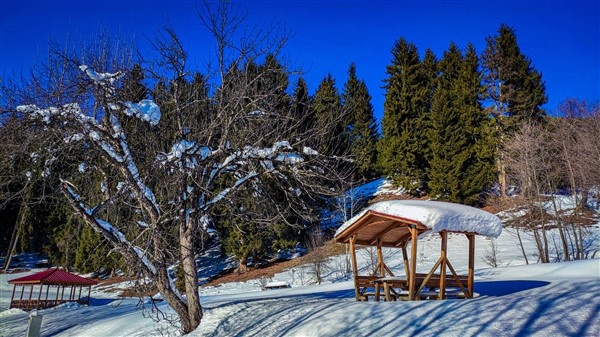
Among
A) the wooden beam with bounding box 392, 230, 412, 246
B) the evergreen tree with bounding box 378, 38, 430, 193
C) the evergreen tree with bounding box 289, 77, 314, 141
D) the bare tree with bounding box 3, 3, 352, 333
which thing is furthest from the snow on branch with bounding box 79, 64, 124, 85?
the evergreen tree with bounding box 378, 38, 430, 193

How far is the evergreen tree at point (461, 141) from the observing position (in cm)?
3017

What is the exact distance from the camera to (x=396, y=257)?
25.1m

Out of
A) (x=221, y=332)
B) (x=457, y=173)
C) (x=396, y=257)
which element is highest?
(x=457, y=173)

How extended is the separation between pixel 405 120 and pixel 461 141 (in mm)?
5794

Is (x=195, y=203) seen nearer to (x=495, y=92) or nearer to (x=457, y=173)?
(x=457, y=173)

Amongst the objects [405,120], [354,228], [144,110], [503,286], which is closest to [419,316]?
[354,228]

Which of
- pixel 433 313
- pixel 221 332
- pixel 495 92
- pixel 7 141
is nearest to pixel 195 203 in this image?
pixel 221 332

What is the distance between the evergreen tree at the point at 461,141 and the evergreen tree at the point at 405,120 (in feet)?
5.24

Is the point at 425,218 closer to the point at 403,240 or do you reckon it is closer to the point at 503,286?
the point at 403,240

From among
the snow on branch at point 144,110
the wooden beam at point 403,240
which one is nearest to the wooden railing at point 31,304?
the snow on branch at point 144,110

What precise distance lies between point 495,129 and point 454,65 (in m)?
9.48

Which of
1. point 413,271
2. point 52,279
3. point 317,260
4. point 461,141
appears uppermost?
point 461,141

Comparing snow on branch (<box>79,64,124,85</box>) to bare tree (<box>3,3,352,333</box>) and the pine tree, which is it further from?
the pine tree

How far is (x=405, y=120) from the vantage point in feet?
120
